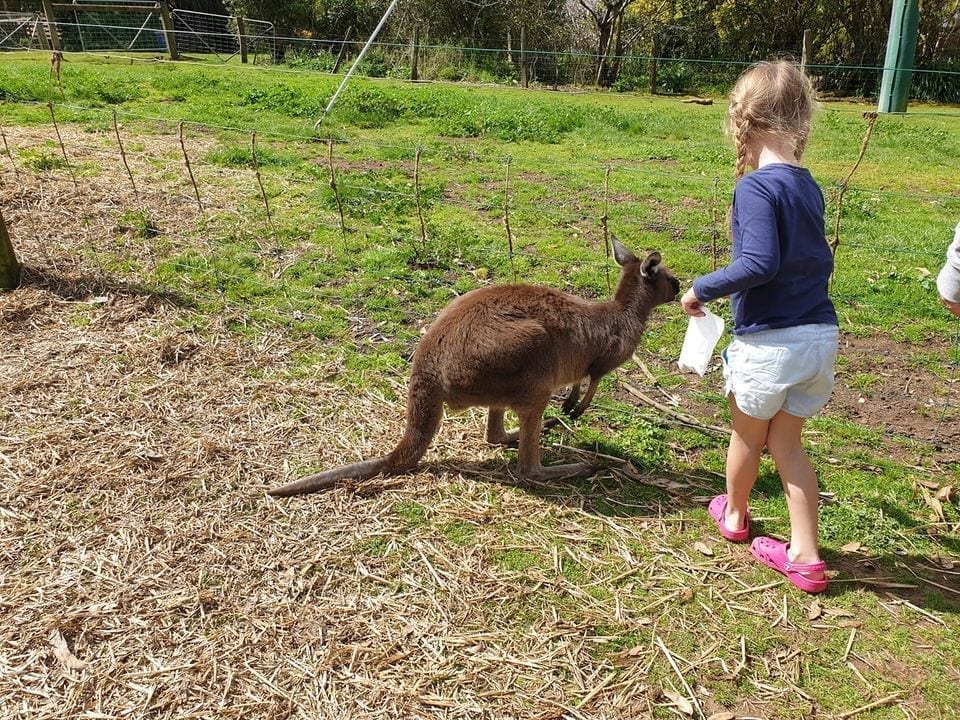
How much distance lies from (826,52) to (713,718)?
918 inches

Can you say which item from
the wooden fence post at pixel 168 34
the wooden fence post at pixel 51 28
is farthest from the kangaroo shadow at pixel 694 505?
the wooden fence post at pixel 51 28

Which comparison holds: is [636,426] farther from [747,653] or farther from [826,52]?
[826,52]

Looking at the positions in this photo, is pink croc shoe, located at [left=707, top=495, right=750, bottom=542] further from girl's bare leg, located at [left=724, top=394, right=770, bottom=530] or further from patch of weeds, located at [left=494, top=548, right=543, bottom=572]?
patch of weeds, located at [left=494, top=548, right=543, bottom=572]

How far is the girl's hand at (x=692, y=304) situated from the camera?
2.99 meters

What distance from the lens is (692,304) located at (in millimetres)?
3020

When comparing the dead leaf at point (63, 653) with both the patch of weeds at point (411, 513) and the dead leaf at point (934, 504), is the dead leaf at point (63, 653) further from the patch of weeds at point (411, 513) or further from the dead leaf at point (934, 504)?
the dead leaf at point (934, 504)

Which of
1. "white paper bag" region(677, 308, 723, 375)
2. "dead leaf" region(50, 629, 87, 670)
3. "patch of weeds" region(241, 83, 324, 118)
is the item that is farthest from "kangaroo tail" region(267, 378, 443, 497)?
"patch of weeds" region(241, 83, 324, 118)

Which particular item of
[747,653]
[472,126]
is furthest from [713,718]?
[472,126]

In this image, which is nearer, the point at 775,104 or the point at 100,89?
the point at 775,104

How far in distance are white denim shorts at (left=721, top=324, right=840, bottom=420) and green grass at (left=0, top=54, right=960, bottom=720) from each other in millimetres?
821

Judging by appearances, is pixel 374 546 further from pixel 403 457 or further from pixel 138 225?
pixel 138 225

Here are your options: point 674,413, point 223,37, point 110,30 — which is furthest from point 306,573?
point 223,37

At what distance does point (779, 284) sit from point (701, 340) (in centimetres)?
49

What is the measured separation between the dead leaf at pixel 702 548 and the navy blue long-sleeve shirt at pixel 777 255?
1.07m
